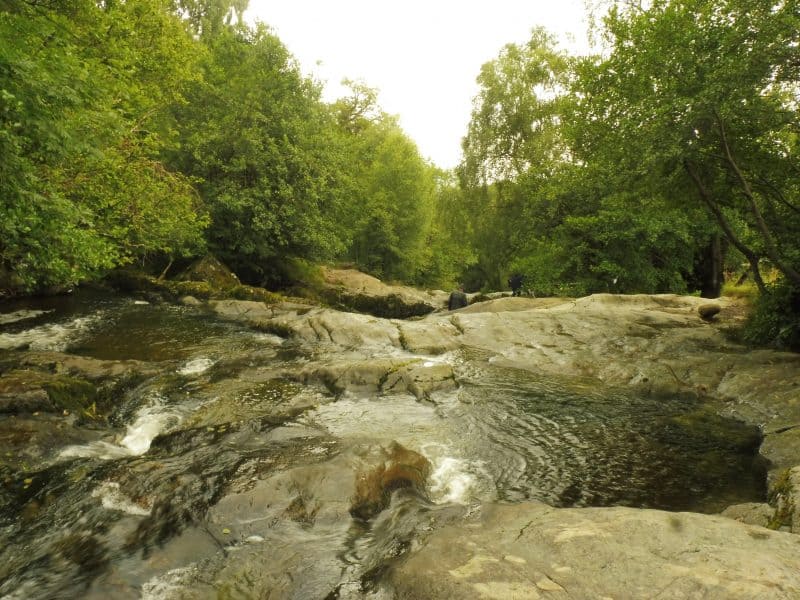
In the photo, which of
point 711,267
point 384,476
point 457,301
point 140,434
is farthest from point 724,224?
point 457,301

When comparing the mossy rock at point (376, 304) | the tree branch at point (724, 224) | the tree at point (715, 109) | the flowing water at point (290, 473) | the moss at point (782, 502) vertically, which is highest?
the tree at point (715, 109)

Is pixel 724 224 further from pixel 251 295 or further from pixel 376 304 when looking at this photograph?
pixel 251 295

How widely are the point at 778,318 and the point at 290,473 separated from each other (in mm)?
14068

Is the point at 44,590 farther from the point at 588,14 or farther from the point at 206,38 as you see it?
the point at 206,38

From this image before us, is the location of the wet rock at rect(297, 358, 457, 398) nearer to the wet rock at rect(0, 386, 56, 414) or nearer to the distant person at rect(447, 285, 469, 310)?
the wet rock at rect(0, 386, 56, 414)

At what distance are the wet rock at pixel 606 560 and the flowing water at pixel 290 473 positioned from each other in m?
0.67

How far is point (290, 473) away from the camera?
631cm

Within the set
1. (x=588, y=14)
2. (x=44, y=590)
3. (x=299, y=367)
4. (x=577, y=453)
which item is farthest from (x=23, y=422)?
(x=588, y=14)

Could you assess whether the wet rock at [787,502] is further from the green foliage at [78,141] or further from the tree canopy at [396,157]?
the green foliage at [78,141]

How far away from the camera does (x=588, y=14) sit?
74.8ft

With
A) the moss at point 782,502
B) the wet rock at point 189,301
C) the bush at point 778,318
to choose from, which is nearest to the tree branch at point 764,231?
the bush at point 778,318

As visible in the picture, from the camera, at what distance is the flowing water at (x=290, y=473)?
4801 millimetres

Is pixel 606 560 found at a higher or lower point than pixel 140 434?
higher

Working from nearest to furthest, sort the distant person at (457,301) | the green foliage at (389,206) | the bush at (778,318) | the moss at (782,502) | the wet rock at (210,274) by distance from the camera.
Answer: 1. the moss at (782,502)
2. the bush at (778,318)
3. the wet rock at (210,274)
4. the distant person at (457,301)
5. the green foliage at (389,206)
